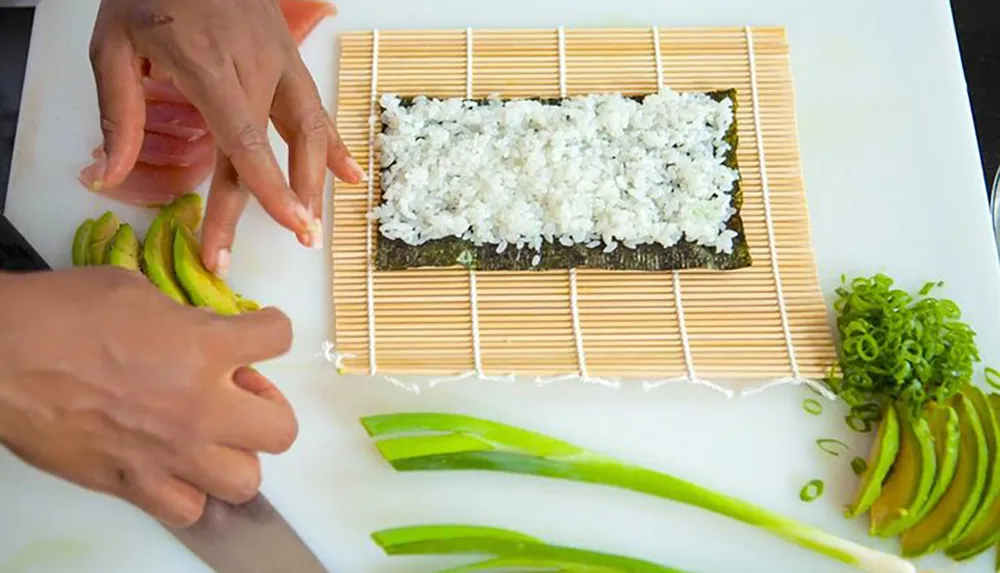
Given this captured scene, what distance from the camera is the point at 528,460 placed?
55.6 inches

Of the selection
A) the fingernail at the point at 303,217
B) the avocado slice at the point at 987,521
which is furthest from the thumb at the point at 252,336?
the avocado slice at the point at 987,521

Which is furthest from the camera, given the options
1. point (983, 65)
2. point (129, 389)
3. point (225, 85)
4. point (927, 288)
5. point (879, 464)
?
point (983, 65)

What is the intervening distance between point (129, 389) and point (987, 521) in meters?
1.22

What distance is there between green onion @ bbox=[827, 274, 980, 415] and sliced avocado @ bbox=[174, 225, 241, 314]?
100 cm

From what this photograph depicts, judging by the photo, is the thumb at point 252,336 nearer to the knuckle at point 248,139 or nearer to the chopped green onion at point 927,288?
the knuckle at point 248,139

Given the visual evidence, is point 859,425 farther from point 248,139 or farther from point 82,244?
point 82,244

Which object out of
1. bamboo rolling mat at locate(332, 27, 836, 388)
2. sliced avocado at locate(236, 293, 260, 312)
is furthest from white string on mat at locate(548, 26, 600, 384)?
sliced avocado at locate(236, 293, 260, 312)

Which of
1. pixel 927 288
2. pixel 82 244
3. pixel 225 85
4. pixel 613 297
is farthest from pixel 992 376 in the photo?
pixel 82 244

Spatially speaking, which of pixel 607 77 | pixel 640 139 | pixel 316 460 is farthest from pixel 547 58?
pixel 316 460

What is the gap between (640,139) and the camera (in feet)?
5.17

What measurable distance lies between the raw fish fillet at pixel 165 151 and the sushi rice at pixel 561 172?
324mm

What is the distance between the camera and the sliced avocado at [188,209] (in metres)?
1.56

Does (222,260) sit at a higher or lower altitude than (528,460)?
higher

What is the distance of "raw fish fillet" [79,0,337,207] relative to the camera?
→ 1560mm
